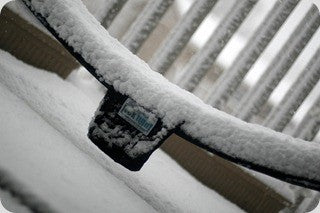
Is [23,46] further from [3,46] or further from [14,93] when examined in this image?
[14,93]

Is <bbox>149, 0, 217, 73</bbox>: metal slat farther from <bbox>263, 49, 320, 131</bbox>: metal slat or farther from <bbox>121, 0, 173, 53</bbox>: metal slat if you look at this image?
<bbox>263, 49, 320, 131</bbox>: metal slat

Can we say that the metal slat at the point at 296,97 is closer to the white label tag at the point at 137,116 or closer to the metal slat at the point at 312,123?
the metal slat at the point at 312,123

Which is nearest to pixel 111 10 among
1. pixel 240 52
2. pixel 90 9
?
pixel 90 9

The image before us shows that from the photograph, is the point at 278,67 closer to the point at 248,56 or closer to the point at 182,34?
the point at 248,56

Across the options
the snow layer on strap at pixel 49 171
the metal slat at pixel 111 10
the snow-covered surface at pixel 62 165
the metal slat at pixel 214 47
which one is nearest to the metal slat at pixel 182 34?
the metal slat at pixel 214 47

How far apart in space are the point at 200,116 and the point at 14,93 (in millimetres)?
751

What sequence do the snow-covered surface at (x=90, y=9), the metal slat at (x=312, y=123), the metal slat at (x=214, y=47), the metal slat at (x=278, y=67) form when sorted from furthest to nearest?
the metal slat at (x=312, y=123) → the metal slat at (x=278, y=67) → the metal slat at (x=214, y=47) → the snow-covered surface at (x=90, y=9)

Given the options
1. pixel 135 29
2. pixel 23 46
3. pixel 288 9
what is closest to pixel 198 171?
pixel 135 29

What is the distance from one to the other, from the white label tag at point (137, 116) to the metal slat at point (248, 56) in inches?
81.1

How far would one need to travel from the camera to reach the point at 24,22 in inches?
63.4

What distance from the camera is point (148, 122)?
622mm

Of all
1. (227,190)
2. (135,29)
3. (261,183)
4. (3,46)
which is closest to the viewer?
(3,46)

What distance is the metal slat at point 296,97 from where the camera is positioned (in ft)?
9.63

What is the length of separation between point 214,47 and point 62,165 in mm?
2058
